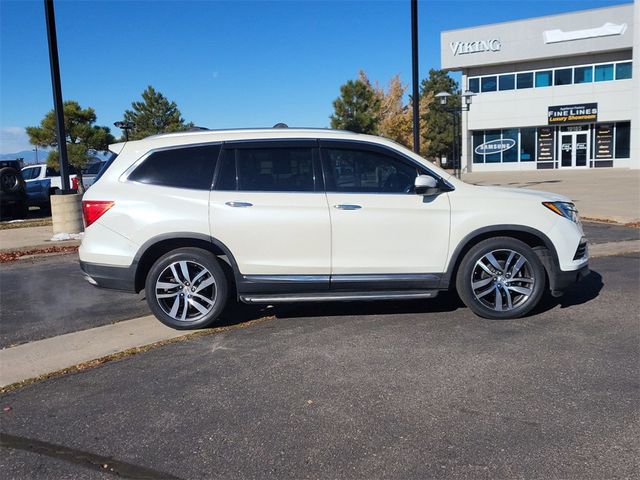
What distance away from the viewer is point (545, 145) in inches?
1665

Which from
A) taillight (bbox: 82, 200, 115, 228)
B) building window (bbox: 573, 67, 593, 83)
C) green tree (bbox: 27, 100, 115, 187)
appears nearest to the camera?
taillight (bbox: 82, 200, 115, 228)

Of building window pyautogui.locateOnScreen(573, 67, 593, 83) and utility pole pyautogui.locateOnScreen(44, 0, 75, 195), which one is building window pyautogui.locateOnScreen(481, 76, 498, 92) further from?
utility pole pyautogui.locateOnScreen(44, 0, 75, 195)

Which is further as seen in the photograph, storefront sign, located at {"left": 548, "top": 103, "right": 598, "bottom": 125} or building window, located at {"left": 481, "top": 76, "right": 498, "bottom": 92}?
building window, located at {"left": 481, "top": 76, "right": 498, "bottom": 92}

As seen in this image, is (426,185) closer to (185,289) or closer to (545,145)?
(185,289)

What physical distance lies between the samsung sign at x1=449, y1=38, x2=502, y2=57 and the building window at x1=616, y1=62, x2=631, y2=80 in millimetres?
8022

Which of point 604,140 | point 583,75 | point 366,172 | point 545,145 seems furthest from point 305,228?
point 604,140

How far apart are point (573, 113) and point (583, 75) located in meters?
2.72

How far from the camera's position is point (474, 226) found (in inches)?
213

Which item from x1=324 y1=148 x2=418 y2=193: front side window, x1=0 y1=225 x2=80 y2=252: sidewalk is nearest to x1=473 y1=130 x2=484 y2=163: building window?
x1=0 y1=225 x2=80 y2=252: sidewalk

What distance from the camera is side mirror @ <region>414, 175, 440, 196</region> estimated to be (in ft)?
17.1

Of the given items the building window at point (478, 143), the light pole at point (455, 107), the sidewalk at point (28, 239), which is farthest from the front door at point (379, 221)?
the building window at point (478, 143)

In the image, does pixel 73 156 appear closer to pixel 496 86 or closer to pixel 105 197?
pixel 105 197

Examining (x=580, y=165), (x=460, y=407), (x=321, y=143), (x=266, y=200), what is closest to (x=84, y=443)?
(x=460, y=407)

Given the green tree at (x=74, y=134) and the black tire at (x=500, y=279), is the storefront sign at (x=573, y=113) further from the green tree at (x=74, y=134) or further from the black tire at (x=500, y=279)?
the black tire at (x=500, y=279)
